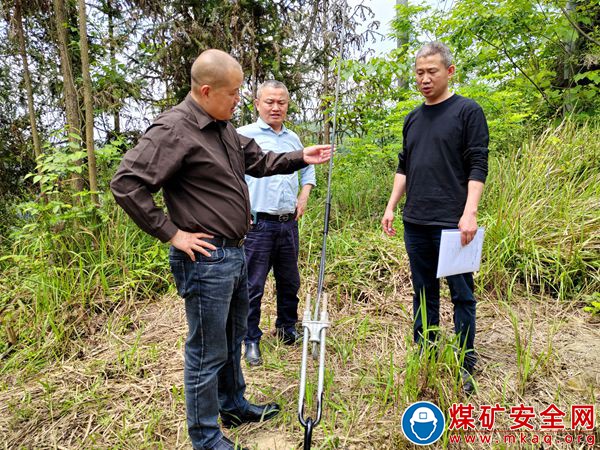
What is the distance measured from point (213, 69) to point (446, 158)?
1310 millimetres

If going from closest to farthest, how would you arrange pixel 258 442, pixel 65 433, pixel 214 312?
pixel 214 312 < pixel 258 442 < pixel 65 433

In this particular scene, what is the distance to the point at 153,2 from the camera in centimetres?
439

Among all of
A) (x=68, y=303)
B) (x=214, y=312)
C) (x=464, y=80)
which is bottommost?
(x=68, y=303)

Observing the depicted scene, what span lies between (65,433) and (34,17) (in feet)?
17.6

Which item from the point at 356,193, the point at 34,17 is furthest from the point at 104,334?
the point at 34,17

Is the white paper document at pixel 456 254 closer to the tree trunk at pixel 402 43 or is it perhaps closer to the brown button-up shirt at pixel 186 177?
the brown button-up shirt at pixel 186 177

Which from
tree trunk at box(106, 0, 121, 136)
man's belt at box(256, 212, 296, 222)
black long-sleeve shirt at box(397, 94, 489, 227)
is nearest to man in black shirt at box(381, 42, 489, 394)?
black long-sleeve shirt at box(397, 94, 489, 227)

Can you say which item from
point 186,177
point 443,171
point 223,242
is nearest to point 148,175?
point 186,177

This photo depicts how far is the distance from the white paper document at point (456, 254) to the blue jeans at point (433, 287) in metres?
0.10

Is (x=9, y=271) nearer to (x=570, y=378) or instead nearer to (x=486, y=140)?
(x=486, y=140)

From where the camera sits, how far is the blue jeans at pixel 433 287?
7.09 feet

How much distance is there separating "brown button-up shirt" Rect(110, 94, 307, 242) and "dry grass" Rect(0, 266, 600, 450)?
3.88 feet

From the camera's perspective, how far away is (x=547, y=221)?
345 cm

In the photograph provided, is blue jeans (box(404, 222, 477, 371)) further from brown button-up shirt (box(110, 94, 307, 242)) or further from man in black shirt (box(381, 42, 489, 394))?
brown button-up shirt (box(110, 94, 307, 242))
